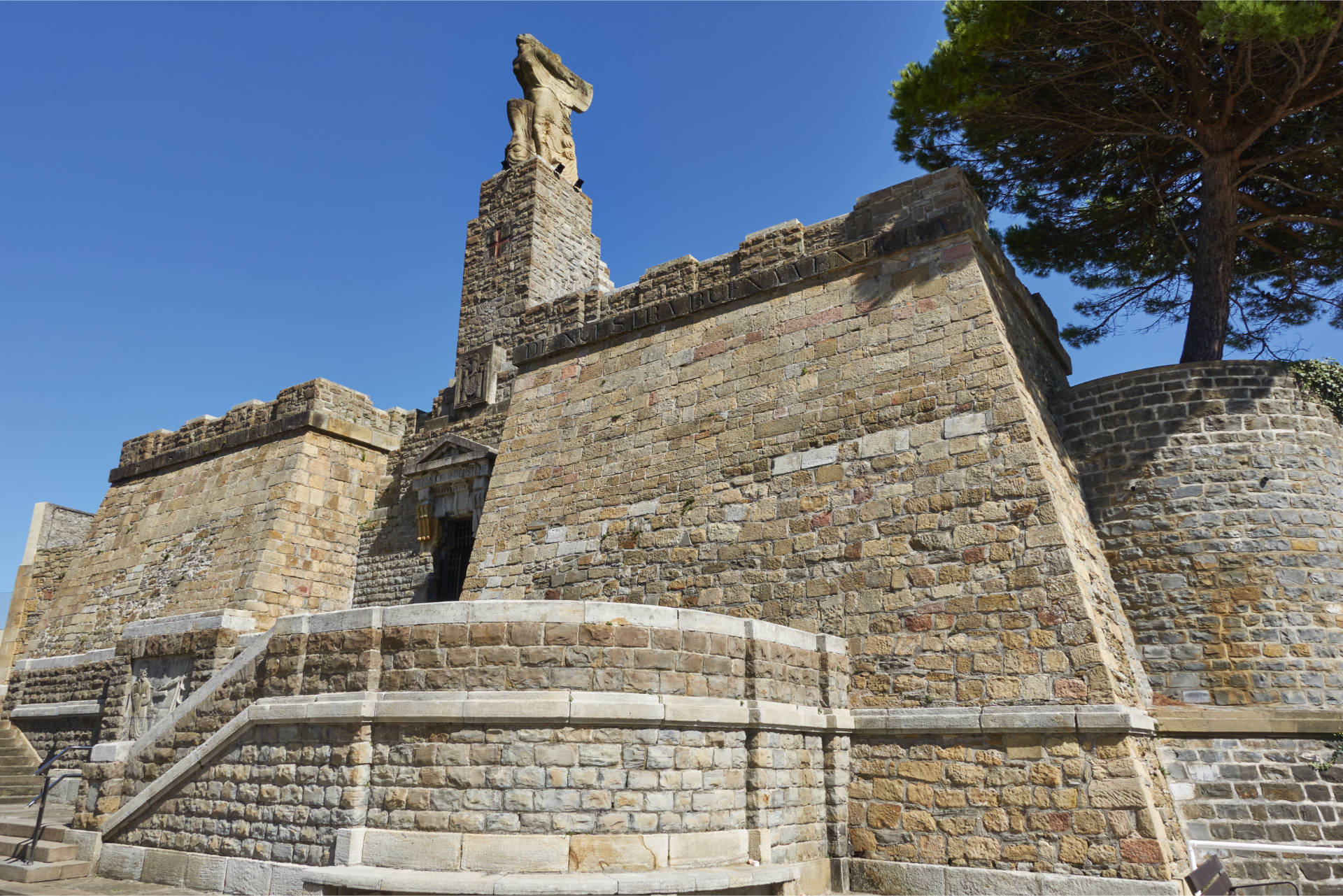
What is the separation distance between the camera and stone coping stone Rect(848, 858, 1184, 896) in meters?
6.38

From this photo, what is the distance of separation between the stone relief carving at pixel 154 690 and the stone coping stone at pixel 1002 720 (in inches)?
279

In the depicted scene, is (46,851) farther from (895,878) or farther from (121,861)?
(895,878)

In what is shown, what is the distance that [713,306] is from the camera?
11.2m

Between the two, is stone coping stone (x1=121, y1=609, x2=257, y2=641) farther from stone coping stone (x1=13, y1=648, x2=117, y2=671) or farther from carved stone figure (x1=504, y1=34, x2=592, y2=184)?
carved stone figure (x1=504, y1=34, x2=592, y2=184)

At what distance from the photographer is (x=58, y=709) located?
1488 cm

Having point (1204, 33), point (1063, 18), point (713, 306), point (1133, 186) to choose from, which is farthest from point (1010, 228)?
point (713, 306)

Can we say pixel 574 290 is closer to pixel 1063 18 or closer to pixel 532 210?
pixel 532 210

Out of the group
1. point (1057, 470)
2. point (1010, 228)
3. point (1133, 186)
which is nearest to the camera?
point (1057, 470)

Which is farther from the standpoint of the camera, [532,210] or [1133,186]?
[532,210]

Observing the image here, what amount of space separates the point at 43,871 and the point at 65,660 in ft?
31.8

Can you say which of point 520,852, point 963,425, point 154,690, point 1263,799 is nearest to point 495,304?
point 154,690

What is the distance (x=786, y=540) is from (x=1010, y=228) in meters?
7.83

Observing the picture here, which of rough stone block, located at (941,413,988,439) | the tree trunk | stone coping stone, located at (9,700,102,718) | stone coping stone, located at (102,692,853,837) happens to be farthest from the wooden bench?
stone coping stone, located at (9,700,102,718)

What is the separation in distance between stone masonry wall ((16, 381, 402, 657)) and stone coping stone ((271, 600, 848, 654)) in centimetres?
747
